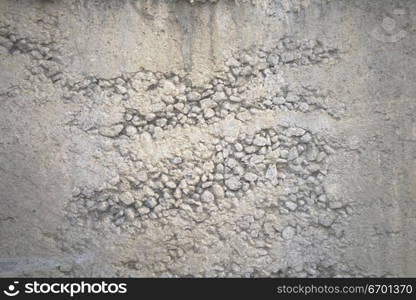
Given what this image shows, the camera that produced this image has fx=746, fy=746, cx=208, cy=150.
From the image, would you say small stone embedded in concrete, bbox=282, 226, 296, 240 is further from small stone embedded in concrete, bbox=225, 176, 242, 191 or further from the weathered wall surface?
small stone embedded in concrete, bbox=225, 176, 242, 191

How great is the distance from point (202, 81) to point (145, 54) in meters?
0.39

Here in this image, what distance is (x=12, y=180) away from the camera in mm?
4469

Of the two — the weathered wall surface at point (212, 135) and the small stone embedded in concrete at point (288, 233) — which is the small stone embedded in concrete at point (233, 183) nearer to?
the weathered wall surface at point (212, 135)

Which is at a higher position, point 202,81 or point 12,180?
point 202,81

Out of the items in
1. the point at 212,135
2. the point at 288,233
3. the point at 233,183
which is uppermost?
the point at 212,135

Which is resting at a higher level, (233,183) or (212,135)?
(212,135)

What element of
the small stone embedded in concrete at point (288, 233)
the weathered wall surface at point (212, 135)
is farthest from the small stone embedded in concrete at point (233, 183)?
the small stone embedded in concrete at point (288, 233)

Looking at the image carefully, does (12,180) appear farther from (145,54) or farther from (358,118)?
(358,118)

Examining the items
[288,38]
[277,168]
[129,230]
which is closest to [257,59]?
[288,38]

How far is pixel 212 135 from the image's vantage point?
4.61m

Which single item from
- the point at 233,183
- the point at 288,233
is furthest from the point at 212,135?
the point at 288,233

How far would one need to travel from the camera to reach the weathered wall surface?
450 centimetres

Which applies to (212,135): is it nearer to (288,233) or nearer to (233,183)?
(233,183)

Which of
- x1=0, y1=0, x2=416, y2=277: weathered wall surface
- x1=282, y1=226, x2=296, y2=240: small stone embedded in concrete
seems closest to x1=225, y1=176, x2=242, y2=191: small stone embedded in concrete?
x1=0, y1=0, x2=416, y2=277: weathered wall surface
